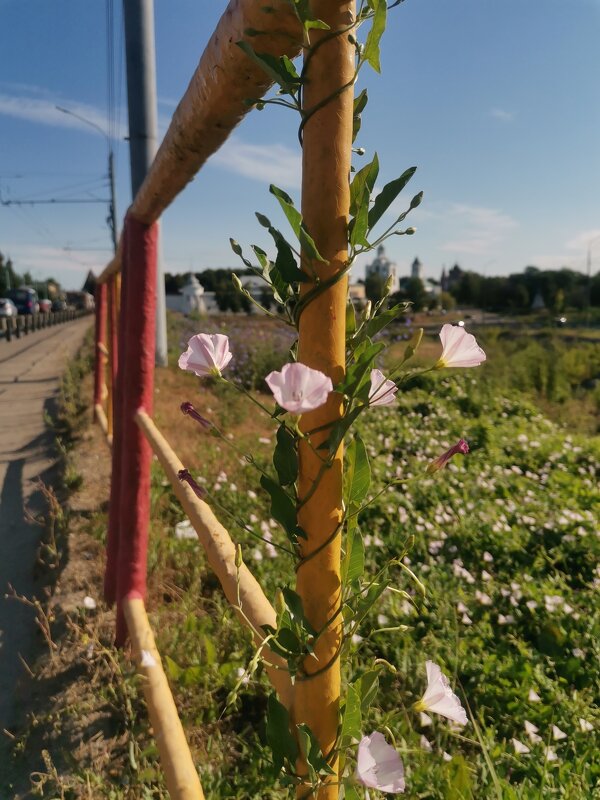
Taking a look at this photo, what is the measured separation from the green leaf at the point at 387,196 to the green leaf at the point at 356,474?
0.27 meters

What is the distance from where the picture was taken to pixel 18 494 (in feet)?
14.4

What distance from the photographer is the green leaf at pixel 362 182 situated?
69 centimetres

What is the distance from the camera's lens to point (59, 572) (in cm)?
310

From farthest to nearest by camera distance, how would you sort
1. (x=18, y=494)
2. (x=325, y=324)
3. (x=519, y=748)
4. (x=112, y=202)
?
1. (x=112, y=202)
2. (x=18, y=494)
3. (x=519, y=748)
4. (x=325, y=324)

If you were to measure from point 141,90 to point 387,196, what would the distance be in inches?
233

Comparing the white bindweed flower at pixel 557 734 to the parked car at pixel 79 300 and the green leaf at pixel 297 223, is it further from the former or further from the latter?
the parked car at pixel 79 300

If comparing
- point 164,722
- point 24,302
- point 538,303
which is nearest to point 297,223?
point 164,722

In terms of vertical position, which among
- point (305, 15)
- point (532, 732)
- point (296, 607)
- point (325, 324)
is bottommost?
point (532, 732)

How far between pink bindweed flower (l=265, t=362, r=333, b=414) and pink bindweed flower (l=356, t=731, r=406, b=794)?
41 centimetres

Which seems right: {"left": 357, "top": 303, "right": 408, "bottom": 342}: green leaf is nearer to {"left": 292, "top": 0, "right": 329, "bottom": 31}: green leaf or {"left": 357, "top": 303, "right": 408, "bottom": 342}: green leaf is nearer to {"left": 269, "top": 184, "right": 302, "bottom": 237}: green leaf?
{"left": 269, "top": 184, "right": 302, "bottom": 237}: green leaf

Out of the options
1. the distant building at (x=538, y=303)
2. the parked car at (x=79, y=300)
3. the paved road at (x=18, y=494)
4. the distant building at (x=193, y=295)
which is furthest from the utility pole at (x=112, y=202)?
the distant building at (x=538, y=303)

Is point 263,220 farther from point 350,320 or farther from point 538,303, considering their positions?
point 538,303

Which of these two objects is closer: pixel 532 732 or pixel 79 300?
pixel 532 732

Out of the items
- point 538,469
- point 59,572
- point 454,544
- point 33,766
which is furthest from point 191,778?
point 538,469
